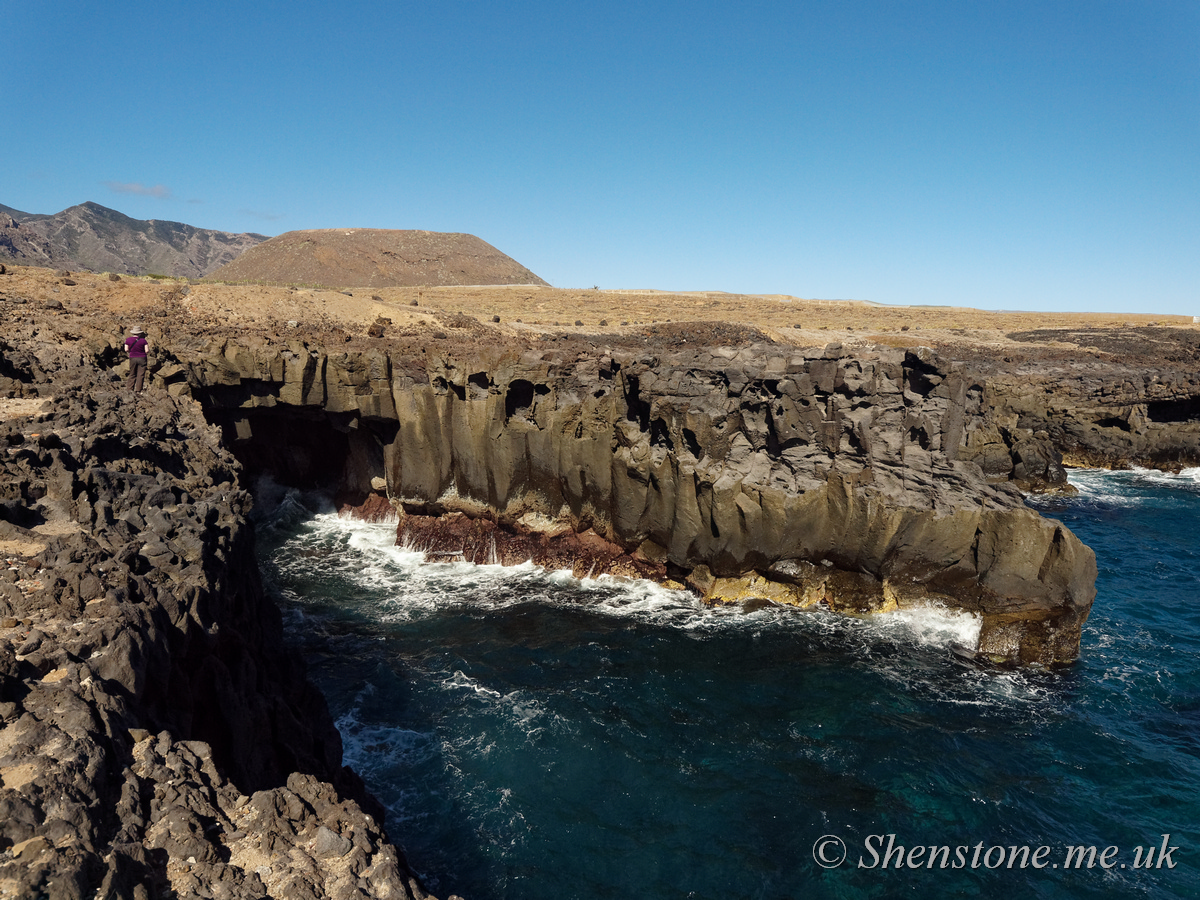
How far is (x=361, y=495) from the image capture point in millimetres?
33656

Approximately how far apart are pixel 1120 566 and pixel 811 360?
1708cm

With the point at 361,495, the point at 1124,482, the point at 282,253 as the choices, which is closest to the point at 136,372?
the point at 361,495

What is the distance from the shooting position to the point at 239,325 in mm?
33938

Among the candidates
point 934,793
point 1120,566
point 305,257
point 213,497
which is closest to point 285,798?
point 213,497

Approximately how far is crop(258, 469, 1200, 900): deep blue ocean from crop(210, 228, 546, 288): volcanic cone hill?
62630 millimetres

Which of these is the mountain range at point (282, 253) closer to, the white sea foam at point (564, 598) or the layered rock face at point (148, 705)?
the white sea foam at point (564, 598)

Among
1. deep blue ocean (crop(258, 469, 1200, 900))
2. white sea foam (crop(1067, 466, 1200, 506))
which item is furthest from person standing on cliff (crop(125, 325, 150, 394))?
white sea foam (crop(1067, 466, 1200, 506))

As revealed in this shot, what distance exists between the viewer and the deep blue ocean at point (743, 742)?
46.5 feet

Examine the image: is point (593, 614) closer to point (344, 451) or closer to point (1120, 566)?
point (344, 451)

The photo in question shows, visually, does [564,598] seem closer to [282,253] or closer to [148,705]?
[148,705]

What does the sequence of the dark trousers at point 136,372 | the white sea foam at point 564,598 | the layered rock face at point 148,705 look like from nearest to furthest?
the layered rock face at point 148,705 < the dark trousers at point 136,372 < the white sea foam at point 564,598

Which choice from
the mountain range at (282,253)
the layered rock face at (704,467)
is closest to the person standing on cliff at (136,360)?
the layered rock face at (704,467)

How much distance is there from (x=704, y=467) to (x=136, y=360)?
66.3 ft

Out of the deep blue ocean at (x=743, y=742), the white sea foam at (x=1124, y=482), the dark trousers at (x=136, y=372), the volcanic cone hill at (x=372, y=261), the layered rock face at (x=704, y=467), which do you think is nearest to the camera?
the deep blue ocean at (x=743, y=742)
